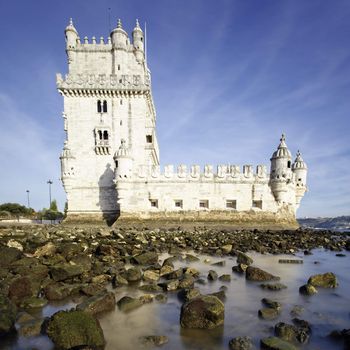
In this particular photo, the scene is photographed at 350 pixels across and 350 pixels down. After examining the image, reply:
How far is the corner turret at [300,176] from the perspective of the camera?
89.0 ft

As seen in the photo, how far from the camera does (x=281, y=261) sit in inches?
464

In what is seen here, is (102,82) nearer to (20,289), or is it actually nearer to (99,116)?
(99,116)

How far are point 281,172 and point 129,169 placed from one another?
17.1 meters

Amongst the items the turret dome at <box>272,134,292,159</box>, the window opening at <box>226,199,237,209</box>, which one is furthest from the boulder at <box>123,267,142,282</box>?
the turret dome at <box>272,134,292,159</box>

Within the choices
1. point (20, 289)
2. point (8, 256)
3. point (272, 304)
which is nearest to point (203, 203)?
point (272, 304)

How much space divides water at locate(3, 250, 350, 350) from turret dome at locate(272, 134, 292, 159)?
17.6 meters

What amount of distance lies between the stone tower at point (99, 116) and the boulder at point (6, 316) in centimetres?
2283

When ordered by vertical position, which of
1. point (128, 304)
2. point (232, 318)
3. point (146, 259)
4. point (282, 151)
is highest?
point (282, 151)

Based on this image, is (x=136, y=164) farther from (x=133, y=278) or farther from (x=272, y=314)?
(x=272, y=314)

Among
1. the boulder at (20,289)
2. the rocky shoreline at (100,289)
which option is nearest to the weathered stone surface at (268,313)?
the rocky shoreline at (100,289)

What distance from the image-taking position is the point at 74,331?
14.8 feet

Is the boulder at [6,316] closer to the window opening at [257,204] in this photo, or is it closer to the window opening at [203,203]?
the window opening at [203,203]

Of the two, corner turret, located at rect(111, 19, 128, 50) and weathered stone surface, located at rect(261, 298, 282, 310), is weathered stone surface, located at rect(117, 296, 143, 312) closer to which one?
weathered stone surface, located at rect(261, 298, 282, 310)

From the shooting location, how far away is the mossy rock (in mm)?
4428
